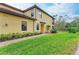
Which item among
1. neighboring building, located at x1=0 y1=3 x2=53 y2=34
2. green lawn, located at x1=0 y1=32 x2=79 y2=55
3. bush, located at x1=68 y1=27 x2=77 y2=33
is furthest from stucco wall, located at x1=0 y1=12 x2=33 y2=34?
bush, located at x1=68 y1=27 x2=77 y2=33

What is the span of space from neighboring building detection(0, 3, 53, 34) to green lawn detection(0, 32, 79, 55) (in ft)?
0.81

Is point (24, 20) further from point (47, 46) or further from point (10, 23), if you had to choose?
point (47, 46)

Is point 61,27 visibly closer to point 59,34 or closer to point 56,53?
point 59,34

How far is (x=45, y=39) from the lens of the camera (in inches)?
153

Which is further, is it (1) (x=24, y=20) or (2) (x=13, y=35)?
(1) (x=24, y=20)

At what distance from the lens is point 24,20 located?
12.8 feet

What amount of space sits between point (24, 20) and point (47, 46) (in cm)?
71

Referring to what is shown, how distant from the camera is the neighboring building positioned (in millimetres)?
3697

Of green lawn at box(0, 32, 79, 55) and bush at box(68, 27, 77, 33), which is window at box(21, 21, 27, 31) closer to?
green lawn at box(0, 32, 79, 55)

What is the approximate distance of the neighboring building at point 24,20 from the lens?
370 cm

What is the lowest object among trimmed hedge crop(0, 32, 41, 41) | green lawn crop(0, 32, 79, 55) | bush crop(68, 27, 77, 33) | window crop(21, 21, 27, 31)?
green lawn crop(0, 32, 79, 55)

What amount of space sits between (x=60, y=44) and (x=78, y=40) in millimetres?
372

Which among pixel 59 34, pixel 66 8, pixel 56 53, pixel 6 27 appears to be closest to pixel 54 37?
pixel 59 34

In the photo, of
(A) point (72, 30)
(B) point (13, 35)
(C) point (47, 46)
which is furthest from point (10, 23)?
(A) point (72, 30)
